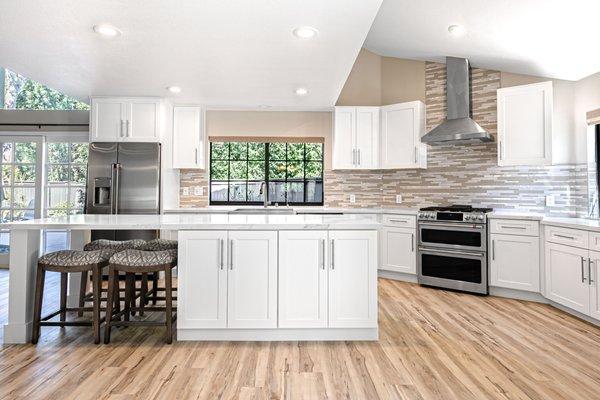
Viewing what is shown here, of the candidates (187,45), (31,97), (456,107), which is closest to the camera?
(187,45)

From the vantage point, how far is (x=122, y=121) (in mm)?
4855

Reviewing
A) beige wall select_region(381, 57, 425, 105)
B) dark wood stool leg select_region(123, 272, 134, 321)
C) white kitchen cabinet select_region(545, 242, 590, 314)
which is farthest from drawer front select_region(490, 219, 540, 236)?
dark wood stool leg select_region(123, 272, 134, 321)

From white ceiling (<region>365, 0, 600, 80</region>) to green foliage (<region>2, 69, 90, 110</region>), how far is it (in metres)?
4.68

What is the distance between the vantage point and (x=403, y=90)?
5234mm

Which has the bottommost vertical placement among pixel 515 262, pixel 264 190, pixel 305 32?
pixel 515 262

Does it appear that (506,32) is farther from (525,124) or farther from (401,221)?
(401,221)

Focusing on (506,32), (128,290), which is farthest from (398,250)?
(128,290)

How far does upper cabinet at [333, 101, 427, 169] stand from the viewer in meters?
4.91

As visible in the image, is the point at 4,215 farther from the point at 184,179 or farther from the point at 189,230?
the point at 189,230

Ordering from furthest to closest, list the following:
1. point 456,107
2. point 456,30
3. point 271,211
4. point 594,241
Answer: point 271,211 → point 456,107 → point 456,30 → point 594,241

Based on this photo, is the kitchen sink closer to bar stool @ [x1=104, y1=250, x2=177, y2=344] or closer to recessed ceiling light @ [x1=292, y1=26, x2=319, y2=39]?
bar stool @ [x1=104, y1=250, x2=177, y2=344]

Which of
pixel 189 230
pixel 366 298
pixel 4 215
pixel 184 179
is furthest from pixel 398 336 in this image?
pixel 4 215

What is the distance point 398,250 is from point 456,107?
74.7 inches

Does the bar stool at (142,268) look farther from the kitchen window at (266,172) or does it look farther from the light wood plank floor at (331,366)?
the kitchen window at (266,172)
